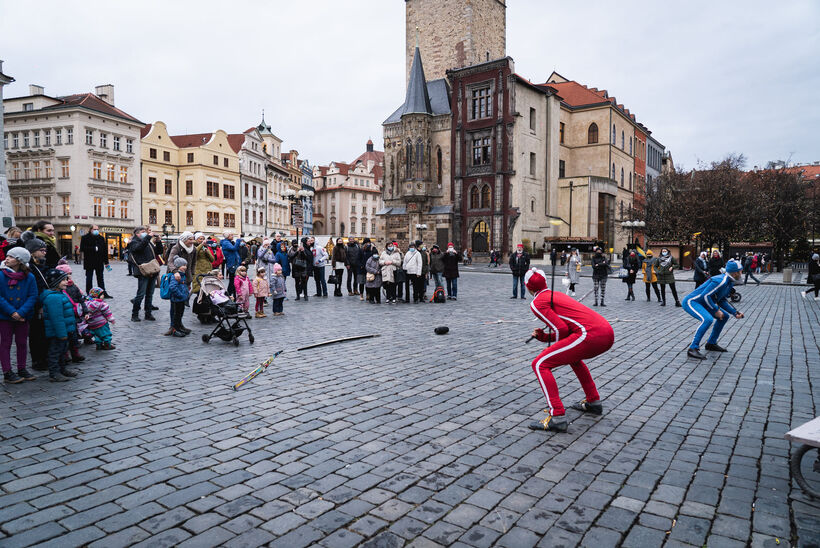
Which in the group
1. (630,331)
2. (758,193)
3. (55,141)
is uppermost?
(55,141)

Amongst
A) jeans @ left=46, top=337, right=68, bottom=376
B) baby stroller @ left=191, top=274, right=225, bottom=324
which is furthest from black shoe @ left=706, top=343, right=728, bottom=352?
jeans @ left=46, top=337, right=68, bottom=376

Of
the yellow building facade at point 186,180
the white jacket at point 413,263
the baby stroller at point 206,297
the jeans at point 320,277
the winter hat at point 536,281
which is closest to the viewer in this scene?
the winter hat at point 536,281

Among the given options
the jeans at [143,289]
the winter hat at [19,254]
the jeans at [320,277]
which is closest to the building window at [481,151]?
the jeans at [320,277]

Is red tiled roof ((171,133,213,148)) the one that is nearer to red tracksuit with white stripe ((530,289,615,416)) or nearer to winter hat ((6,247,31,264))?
winter hat ((6,247,31,264))

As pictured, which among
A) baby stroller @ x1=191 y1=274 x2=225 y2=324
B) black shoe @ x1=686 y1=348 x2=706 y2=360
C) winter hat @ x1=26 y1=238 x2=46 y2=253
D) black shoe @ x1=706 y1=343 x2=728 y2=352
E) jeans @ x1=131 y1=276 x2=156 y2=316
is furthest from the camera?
jeans @ x1=131 y1=276 x2=156 y2=316

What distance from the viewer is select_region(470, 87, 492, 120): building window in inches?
1861

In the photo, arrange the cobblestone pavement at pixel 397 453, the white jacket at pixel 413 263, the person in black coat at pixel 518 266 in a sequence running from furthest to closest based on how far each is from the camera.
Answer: the person in black coat at pixel 518 266 → the white jacket at pixel 413 263 → the cobblestone pavement at pixel 397 453

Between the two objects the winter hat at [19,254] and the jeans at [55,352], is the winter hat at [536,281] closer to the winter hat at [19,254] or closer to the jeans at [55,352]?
the jeans at [55,352]

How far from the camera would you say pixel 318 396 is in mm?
6039

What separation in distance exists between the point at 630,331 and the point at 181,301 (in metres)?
8.89

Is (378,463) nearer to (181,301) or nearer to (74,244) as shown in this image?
(181,301)

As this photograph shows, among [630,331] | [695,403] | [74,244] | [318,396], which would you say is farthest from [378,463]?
[74,244]

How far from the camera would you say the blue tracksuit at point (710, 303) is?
27.6 feet

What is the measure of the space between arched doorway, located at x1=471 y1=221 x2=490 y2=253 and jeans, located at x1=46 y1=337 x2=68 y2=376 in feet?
139
